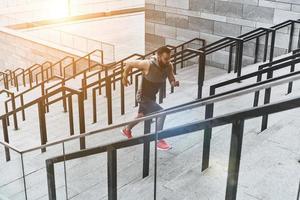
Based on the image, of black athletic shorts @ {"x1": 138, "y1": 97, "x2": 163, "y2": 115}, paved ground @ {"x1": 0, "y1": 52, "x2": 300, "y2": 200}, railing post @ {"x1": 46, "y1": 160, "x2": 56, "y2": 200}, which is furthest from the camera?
black athletic shorts @ {"x1": 138, "y1": 97, "x2": 163, "y2": 115}

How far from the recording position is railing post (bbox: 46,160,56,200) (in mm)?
5023

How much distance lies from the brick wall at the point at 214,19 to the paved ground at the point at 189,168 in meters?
2.80

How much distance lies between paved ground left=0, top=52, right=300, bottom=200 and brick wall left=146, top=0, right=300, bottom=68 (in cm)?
280

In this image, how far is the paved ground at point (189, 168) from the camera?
428 centimetres

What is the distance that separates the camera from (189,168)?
497 cm

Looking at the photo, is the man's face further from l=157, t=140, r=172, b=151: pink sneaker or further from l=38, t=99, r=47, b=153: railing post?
l=38, t=99, r=47, b=153: railing post

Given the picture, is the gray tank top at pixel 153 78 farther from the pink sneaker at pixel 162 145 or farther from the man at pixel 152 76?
Result: the pink sneaker at pixel 162 145

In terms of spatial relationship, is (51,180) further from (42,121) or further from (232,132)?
(232,132)

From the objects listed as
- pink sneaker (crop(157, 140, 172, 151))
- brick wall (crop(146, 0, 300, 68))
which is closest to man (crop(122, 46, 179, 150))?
pink sneaker (crop(157, 140, 172, 151))

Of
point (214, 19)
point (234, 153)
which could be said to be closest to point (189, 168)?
point (234, 153)

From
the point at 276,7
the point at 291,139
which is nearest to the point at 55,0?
the point at 276,7

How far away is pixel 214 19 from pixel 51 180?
697 cm

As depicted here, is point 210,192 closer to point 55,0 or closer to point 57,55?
point 57,55

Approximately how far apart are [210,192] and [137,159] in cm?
169
